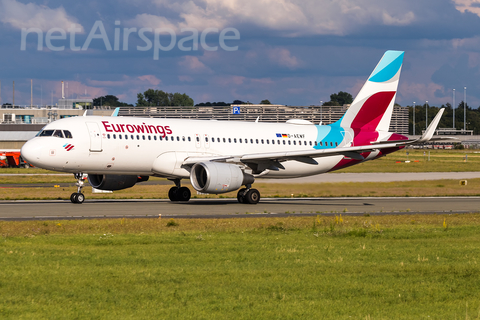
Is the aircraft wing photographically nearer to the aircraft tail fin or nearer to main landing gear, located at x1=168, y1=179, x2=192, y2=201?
main landing gear, located at x1=168, y1=179, x2=192, y2=201

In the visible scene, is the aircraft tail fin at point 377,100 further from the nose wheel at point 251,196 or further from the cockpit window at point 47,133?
the cockpit window at point 47,133

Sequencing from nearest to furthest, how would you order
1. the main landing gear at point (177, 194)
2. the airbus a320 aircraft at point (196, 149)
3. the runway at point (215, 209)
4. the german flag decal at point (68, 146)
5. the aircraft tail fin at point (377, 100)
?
the runway at point (215, 209), the german flag decal at point (68, 146), the airbus a320 aircraft at point (196, 149), the main landing gear at point (177, 194), the aircraft tail fin at point (377, 100)

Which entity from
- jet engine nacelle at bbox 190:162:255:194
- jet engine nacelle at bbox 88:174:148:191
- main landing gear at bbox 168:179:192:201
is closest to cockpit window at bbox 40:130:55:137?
jet engine nacelle at bbox 88:174:148:191

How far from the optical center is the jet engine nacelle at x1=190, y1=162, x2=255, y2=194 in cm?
2917

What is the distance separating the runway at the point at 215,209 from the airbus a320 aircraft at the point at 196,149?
4.59 feet

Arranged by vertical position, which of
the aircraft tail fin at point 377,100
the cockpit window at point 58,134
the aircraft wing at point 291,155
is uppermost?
the aircraft tail fin at point 377,100

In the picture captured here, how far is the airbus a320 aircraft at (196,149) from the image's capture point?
29.1 metres

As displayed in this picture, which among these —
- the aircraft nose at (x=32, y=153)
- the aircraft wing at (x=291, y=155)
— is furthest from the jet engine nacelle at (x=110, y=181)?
the aircraft nose at (x=32, y=153)

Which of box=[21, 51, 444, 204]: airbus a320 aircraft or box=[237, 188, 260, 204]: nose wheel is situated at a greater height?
box=[21, 51, 444, 204]: airbus a320 aircraft

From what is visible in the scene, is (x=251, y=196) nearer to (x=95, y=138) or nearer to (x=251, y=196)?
(x=251, y=196)

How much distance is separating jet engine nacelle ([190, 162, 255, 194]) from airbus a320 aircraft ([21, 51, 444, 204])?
47mm

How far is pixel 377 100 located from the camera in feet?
129

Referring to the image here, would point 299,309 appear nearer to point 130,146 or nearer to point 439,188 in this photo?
point 130,146

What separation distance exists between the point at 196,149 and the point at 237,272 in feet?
67.8
